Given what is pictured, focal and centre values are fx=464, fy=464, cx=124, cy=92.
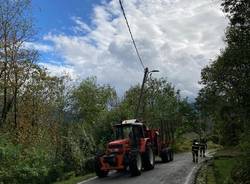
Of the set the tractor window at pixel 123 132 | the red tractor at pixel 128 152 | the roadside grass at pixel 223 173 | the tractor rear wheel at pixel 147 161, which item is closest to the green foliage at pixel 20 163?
the red tractor at pixel 128 152

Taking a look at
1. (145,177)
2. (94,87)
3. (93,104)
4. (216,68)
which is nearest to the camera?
Answer: (145,177)

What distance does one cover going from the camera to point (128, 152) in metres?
23.5

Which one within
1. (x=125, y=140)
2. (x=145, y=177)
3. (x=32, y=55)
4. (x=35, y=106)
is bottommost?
(x=145, y=177)

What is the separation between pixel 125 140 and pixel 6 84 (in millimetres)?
15382

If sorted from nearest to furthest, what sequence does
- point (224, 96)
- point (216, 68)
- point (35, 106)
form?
point (35, 106), point (216, 68), point (224, 96)

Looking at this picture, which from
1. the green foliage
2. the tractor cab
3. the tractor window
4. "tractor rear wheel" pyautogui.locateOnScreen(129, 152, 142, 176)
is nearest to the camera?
the green foliage

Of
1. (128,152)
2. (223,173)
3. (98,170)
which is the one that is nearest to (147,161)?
(128,152)

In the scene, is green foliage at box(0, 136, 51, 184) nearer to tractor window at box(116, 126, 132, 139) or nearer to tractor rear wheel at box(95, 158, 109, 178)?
tractor rear wheel at box(95, 158, 109, 178)

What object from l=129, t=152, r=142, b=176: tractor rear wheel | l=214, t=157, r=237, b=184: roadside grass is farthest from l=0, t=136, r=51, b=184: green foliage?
l=214, t=157, r=237, b=184: roadside grass

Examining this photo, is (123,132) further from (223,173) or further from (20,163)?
(223,173)

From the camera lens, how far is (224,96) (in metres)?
53.7

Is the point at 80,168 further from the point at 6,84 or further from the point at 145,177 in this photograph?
the point at 6,84

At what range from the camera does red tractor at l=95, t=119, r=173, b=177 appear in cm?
2308

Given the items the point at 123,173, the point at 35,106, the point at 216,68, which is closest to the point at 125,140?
the point at 123,173
